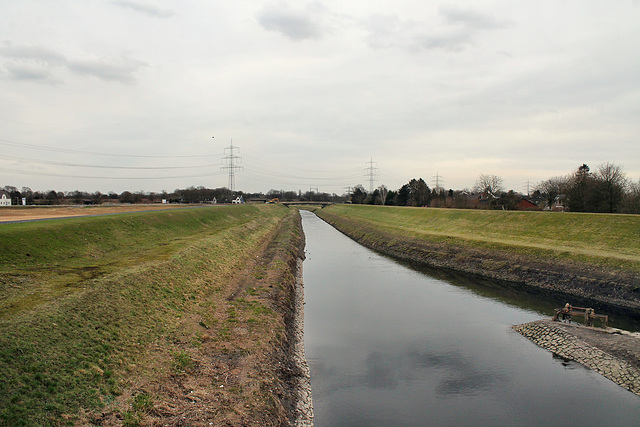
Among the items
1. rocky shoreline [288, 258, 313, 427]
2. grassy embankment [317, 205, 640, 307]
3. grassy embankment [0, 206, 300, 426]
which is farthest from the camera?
grassy embankment [317, 205, 640, 307]

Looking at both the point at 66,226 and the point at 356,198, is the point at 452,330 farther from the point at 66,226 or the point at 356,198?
the point at 356,198

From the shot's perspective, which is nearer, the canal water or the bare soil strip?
the canal water

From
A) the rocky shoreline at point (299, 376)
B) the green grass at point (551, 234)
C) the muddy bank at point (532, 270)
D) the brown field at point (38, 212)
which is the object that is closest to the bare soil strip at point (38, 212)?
the brown field at point (38, 212)

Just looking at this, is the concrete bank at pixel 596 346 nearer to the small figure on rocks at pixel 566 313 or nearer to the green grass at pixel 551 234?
the small figure on rocks at pixel 566 313

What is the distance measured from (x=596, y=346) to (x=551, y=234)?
2202 centimetres

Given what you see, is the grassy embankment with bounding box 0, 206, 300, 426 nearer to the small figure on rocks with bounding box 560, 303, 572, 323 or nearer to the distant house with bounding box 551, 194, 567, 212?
the small figure on rocks with bounding box 560, 303, 572, 323

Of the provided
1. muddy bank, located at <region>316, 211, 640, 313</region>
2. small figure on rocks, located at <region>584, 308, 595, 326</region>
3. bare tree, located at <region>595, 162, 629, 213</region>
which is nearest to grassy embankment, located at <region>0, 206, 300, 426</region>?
small figure on rocks, located at <region>584, 308, 595, 326</region>

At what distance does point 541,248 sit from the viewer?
1206 inches

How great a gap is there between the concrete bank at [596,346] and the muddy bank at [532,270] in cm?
686

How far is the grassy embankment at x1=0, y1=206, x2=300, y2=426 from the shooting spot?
27.6ft

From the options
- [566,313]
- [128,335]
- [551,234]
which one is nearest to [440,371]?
[566,313]

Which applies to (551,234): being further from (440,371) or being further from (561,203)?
(561,203)

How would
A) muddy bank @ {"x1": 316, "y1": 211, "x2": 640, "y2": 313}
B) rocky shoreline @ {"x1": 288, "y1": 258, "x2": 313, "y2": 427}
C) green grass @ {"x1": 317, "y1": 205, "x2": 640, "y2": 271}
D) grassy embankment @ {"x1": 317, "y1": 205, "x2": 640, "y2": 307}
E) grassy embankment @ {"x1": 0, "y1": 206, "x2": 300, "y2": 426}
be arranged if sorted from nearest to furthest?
1. grassy embankment @ {"x1": 0, "y1": 206, "x2": 300, "y2": 426}
2. rocky shoreline @ {"x1": 288, "y1": 258, "x2": 313, "y2": 427}
3. muddy bank @ {"x1": 316, "y1": 211, "x2": 640, "y2": 313}
4. grassy embankment @ {"x1": 317, "y1": 205, "x2": 640, "y2": 307}
5. green grass @ {"x1": 317, "y1": 205, "x2": 640, "y2": 271}

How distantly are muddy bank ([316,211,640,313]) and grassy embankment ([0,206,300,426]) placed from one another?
19.1m
